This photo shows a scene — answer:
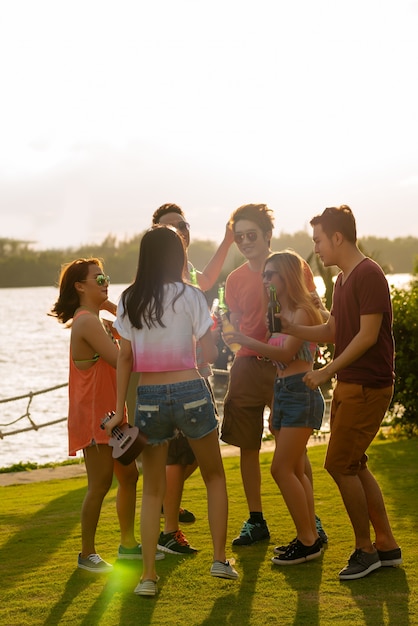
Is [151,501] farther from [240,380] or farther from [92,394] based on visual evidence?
[240,380]

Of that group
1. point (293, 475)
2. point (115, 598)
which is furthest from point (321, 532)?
point (115, 598)

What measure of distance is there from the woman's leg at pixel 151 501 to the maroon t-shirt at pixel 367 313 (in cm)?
96

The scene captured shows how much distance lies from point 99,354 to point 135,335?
547mm

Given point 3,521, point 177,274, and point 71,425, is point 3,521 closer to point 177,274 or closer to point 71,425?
point 71,425

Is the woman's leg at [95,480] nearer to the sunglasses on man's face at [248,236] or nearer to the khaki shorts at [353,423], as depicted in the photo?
the khaki shorts at [353,423]

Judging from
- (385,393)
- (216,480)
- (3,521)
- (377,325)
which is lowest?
(3,521)

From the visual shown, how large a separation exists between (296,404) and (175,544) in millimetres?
1114

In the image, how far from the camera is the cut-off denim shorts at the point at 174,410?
14.4 feet

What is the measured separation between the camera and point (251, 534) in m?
5.43

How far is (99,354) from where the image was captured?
4906 millimetres

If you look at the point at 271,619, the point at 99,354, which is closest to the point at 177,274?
the point at 99,354

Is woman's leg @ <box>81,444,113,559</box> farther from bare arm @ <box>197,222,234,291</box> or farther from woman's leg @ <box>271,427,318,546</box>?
bare arm @ <box>197,222,234,291</box>

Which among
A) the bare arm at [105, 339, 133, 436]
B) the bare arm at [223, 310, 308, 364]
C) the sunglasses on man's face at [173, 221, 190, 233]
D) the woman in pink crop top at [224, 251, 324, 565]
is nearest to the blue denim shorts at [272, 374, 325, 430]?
the woman in pink crop top at [224, 251, 324, 565]

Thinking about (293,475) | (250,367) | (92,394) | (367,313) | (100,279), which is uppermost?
(100,279)
